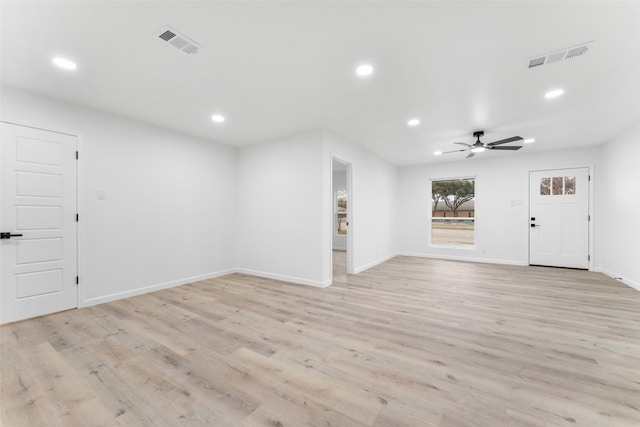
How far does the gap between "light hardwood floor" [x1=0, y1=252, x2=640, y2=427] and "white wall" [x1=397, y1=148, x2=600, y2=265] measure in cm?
266

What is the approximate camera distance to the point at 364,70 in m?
2.64

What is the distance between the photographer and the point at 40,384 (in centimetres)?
185

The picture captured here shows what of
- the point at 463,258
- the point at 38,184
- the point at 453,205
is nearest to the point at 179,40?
the point at 38,184

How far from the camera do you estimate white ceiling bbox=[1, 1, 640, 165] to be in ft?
6.24

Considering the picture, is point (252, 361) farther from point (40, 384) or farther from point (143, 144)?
point (143, 144)

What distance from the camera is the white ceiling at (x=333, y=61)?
1.90 m

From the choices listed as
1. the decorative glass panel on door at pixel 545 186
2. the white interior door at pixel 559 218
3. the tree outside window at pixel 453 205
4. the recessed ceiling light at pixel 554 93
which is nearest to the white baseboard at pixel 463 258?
the white interior door at pixel 559 218

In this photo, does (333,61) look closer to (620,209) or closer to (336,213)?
(620,209)

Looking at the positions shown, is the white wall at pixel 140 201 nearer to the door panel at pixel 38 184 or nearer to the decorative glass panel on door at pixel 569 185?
the door panel at pixel 38 184

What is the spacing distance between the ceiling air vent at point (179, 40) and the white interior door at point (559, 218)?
24.2 ft

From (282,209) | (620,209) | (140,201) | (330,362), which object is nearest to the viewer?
(330,362)

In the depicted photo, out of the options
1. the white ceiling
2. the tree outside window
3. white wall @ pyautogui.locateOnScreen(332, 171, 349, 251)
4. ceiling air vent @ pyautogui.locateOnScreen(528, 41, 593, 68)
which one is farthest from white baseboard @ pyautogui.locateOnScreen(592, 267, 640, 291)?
white wall @ pyautogui.locateOnScreen(332, 171, 349, 251)

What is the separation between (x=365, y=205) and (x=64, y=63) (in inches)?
196

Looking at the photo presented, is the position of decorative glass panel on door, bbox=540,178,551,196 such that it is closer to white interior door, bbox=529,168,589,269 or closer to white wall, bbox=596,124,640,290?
white interior door, bbox=529,168,589,269
